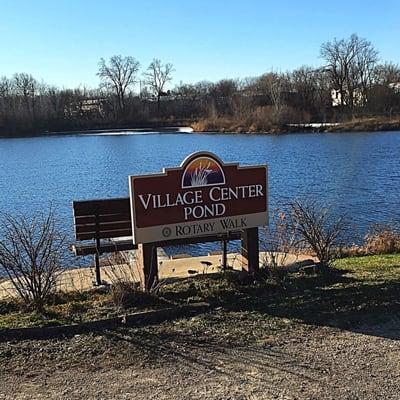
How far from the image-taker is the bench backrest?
741cm

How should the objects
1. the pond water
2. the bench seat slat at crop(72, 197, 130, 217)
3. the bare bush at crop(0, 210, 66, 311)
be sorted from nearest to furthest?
the bare bush at crop(0, 210, 66, 311) → the bench seat slat at crop(72, 197, 130, 217) → the pond water

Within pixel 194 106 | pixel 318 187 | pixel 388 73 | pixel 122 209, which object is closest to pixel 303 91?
pixel 388 73

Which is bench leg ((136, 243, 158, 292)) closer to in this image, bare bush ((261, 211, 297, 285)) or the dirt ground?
the dirt ground

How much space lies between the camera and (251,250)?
6.18 m

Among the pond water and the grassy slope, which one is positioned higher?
the grassy slope

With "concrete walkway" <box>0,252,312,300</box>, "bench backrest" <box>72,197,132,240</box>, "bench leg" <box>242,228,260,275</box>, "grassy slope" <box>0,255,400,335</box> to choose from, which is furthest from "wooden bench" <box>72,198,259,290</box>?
"grassy slope" <box>0,255,400,335</box>

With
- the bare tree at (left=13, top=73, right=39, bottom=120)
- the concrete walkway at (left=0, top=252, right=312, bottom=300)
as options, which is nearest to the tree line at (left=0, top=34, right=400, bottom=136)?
the bare tree at (left=13, top=73, right=39, bottom=120)

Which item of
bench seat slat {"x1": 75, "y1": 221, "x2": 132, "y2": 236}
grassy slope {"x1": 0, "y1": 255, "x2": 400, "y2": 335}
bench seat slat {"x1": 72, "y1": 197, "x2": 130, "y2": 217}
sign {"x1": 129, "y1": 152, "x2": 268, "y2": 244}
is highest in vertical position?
sign {"x1": 129, "y1": 152, "x2": 268, "y2": 244}

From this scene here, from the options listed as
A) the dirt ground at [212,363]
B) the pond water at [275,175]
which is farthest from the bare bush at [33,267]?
the pond water at [275,175]

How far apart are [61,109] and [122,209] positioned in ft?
322

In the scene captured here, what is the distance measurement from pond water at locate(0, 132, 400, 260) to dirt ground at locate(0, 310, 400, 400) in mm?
8432

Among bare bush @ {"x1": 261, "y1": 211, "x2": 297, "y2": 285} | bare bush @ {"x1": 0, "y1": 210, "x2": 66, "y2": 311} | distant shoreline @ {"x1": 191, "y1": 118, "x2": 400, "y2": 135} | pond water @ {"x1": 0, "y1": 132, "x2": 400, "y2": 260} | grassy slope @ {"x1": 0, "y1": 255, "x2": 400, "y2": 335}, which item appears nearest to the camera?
grassy slope @ {"x1": 0, "y1": 255, "x2": 400, "y2": 335}

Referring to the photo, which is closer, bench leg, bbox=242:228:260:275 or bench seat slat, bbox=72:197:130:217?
bench leg, bbox=242:228:260:275

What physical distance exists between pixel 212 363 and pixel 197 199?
224 cm
